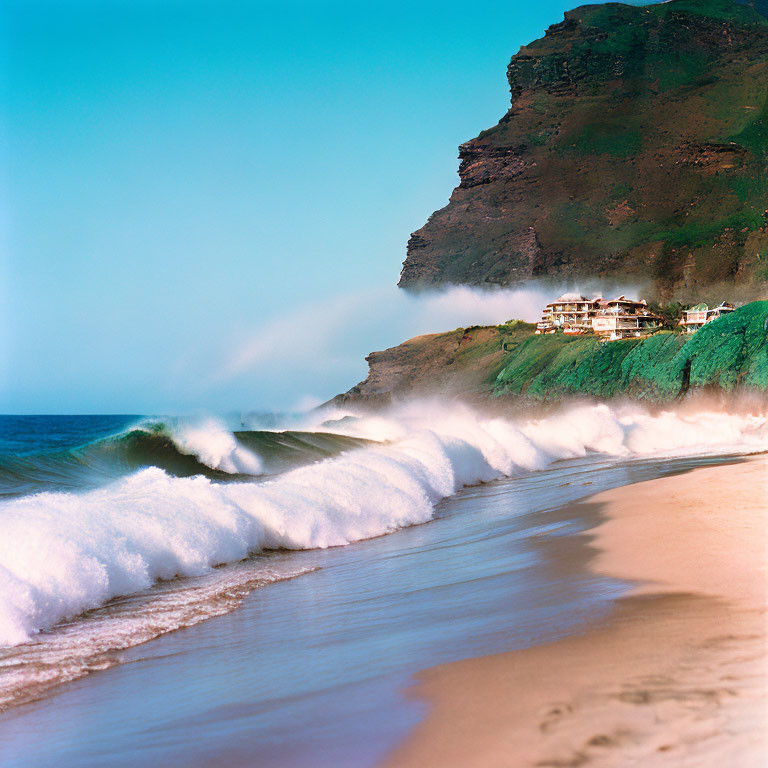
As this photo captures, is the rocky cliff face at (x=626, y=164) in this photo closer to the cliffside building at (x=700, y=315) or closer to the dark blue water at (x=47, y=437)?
the cliffside building at (x=700, y=315)

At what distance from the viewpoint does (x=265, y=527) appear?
31.4 ft

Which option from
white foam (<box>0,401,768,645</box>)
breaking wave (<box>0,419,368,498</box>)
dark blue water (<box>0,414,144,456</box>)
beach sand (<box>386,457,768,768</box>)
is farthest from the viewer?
dark blue water (<box>0,414,144,456</box>)

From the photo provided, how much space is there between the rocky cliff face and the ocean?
8431cm

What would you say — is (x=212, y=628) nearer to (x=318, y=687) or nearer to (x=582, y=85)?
(x=318, y=687)

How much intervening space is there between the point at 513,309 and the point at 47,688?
334 ft

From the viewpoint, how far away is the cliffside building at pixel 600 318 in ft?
247

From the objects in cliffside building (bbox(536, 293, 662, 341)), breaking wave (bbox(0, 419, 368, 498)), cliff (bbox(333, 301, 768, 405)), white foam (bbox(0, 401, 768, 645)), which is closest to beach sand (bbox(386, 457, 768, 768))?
white foam (bbox(0, 401, 768, 645))

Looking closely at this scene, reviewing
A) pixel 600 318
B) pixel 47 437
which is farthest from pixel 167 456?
pixel 600 318

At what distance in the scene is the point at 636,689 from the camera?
9.82ft

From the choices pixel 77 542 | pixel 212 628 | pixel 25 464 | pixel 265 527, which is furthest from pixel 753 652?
pixel 25 464

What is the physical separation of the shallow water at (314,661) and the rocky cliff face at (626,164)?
8724 centimetres

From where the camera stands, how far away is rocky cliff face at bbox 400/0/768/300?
9281 cm

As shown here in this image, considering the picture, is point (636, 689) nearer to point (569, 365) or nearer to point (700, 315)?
point (569, 365)

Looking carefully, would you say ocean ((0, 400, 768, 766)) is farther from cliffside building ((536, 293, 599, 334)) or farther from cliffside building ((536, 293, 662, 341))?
cliffside building ((536, 293, 599, 334))
